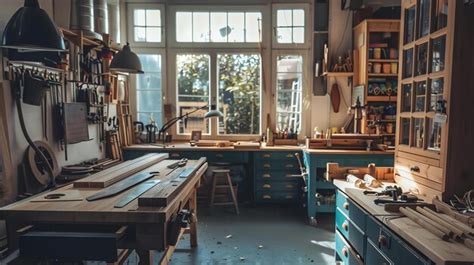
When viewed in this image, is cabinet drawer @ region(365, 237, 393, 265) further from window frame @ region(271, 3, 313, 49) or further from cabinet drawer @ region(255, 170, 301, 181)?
window frame @ region(271, 3, 313, 49)

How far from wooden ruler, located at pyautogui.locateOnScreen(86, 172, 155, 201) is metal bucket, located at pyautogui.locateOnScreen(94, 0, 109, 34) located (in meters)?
2.06

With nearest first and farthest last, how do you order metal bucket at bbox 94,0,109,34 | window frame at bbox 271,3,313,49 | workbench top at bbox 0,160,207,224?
workbench top at bbox 0,160,207,224 → metal bucket at bbox 94,0,109,34 → window frame at bbox 271,3,313,49

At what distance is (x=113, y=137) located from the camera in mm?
4211

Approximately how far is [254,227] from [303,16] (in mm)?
3054

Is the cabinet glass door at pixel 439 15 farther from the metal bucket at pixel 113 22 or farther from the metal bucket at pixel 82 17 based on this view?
the metal bucket at pixel 113 22

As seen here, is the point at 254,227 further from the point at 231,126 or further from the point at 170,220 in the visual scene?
the point at 170,220

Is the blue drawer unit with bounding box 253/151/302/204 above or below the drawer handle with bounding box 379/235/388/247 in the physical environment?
below

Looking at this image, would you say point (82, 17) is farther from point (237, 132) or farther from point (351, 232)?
point (351, 232)

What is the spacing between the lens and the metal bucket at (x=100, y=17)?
11.8 feet

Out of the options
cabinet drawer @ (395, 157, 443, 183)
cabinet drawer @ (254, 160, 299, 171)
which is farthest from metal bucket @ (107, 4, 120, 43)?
cabinet drawer @ (395, 157, 443, 183)

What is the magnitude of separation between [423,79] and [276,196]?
261 centimetres

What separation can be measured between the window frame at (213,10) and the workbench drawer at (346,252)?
3162mm

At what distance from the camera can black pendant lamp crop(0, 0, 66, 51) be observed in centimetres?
182

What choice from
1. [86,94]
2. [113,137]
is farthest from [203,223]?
[86,94]
